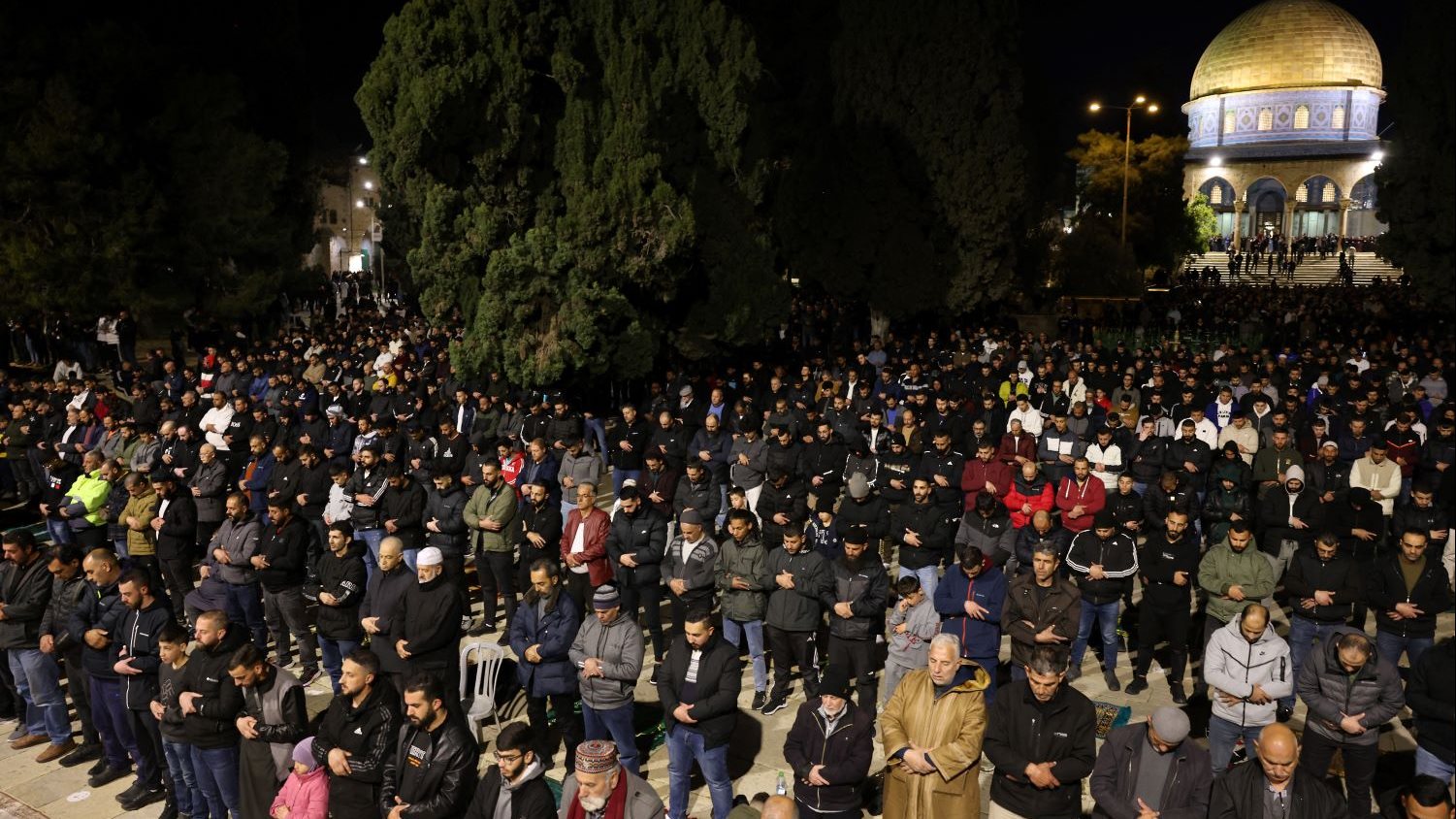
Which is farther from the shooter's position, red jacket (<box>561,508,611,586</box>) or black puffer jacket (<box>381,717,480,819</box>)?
red jacket (<box>561,508,611,586</box>)

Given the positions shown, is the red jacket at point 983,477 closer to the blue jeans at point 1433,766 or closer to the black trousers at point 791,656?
the black trousers at point 791,656

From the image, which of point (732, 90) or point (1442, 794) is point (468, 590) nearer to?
point (1442, 794)

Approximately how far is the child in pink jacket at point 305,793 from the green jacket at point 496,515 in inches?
145

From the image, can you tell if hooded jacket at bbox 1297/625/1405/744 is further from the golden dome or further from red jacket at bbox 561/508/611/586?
the golden dome

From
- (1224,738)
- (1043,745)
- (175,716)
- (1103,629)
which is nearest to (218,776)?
(175,716)

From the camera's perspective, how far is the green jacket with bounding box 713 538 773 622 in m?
7.89

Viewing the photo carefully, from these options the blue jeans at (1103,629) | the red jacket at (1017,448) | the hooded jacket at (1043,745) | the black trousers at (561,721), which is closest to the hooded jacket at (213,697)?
the black trousers at (561,721)

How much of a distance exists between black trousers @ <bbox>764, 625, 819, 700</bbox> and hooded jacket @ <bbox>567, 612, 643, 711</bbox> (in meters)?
1.51

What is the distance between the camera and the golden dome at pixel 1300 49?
69188mm

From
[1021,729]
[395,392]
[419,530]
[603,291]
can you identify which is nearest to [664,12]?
[603,291]

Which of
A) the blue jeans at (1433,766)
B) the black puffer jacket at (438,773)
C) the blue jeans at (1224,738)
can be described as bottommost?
the blue jeans at (1224,738)

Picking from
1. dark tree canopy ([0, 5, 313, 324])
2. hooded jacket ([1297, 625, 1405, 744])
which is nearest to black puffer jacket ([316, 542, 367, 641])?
hooded jacket ([1297, 625, 1405, 744])

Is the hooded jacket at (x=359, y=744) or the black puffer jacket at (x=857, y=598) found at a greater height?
the black puffer jacket at (x=857, y=598)

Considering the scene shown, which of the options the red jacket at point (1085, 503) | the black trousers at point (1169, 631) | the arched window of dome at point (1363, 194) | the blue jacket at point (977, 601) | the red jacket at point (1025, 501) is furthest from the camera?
the arched window of dome at point (1363, 194)
